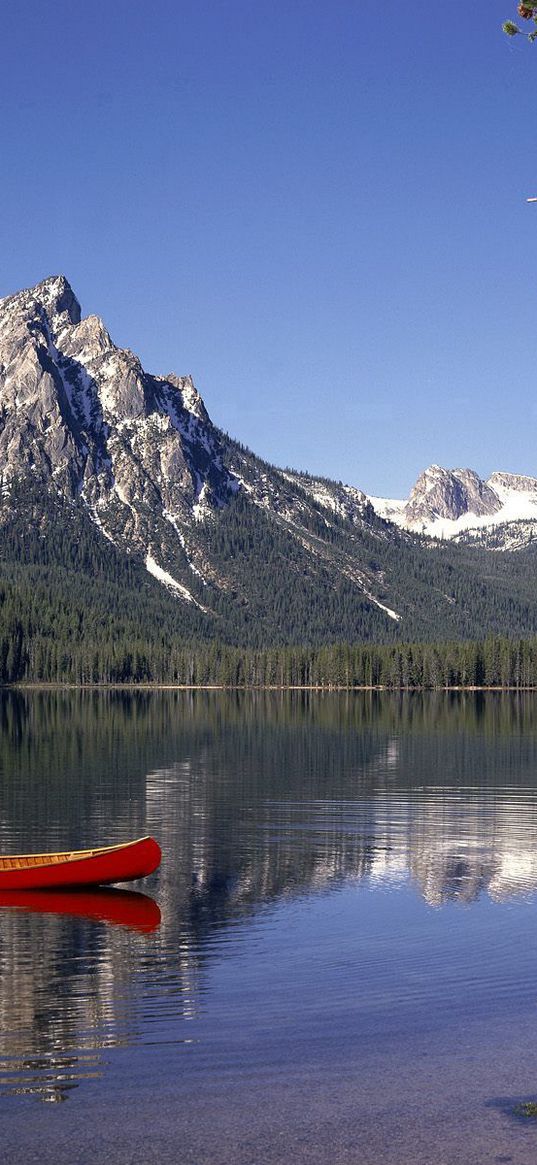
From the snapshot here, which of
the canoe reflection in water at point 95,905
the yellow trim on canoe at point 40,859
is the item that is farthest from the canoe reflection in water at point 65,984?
the yellow trim on canoe at point 40,859

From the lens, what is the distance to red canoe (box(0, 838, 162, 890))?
48344 mm

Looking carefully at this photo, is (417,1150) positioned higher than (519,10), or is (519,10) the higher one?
(519,10)

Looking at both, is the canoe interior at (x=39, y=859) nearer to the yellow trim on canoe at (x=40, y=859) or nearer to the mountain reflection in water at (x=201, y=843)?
the yellow trim on canoe at (x=40, y=859)

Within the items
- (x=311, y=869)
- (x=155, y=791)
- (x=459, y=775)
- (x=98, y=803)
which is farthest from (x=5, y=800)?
(x=459, y=775)

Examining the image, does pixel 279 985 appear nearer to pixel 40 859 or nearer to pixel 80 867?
pixel 80 867

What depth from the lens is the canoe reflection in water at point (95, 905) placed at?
145 feet

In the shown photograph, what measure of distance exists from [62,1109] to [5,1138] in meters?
1.70

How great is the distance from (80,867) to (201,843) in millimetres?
13693

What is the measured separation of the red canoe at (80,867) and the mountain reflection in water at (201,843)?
1.25 m

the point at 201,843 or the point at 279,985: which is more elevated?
the point at 201,843

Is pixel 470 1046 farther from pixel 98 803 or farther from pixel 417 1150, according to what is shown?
pixel 98 803

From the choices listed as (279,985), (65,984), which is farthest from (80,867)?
(279,985)

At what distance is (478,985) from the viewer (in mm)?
34844

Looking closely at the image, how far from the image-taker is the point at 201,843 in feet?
204
